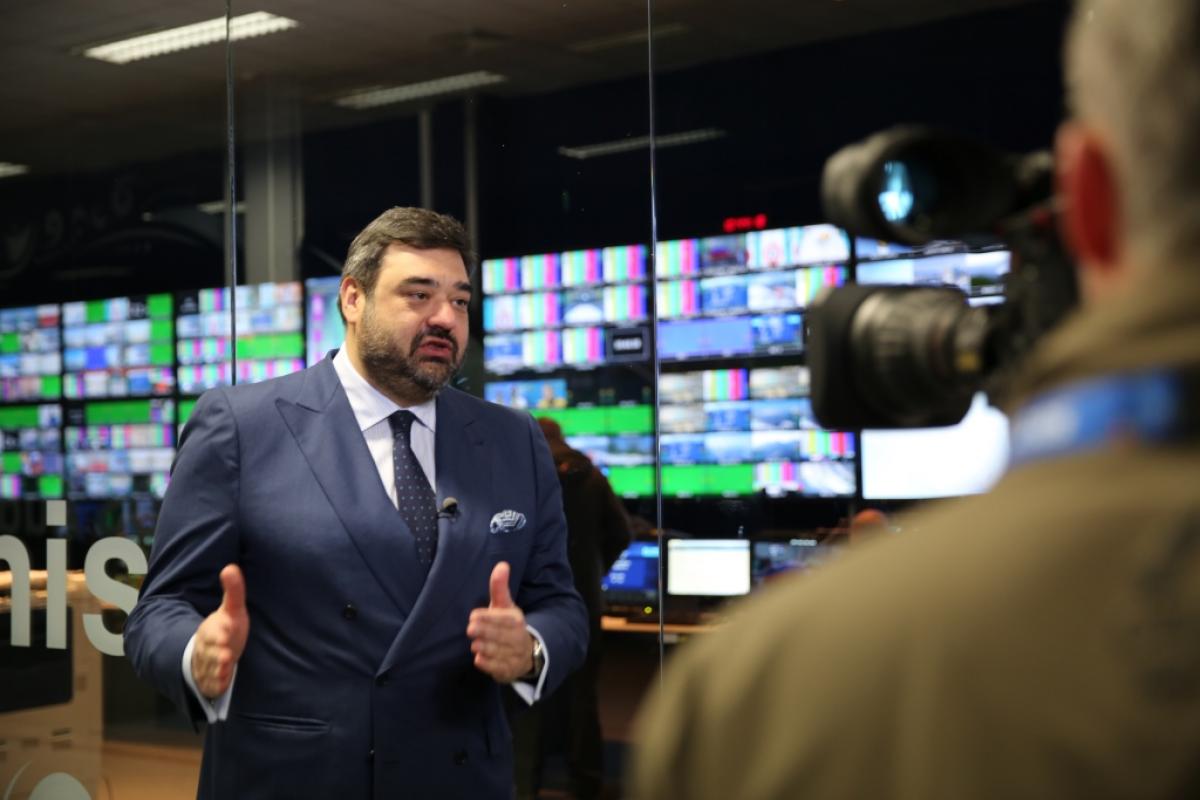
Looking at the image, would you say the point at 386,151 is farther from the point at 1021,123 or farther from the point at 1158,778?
the point at 1158,778

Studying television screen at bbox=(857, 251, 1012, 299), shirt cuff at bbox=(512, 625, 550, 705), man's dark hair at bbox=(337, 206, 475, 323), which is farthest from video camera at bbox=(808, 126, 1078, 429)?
television screen at bbox=(857, 251, 1012, 299)

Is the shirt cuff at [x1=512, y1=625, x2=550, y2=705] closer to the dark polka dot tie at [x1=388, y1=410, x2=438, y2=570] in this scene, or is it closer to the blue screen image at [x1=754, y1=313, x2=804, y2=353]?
the dark polka dot tie at [x1=388, y1=410, x2=438, y2=570]

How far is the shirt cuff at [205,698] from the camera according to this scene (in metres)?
2.01

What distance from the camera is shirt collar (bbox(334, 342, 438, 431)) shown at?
226 cm

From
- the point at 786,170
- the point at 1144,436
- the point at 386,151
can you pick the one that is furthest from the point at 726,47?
the point at 1144,436

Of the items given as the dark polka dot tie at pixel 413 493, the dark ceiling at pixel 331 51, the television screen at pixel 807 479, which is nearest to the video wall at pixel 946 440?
the television screen at pixel 807 479

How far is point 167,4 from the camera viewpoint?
399cm

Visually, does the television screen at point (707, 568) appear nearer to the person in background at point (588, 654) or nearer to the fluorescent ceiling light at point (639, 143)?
the person in background at point (588, 654)

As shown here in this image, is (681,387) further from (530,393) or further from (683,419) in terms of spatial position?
(530,393)

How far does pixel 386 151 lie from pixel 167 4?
85cm

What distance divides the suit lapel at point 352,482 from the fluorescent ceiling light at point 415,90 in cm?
160

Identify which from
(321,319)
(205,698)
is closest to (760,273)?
(321,319)

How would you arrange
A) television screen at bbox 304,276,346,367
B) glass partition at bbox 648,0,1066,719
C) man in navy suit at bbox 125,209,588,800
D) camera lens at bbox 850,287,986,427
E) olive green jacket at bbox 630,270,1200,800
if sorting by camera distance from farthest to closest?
television screen at bbox 304,276,346,367 < glass partition at bbox 648,0,1066,719 < man in navy suit at bbox 125,209,588,800 < camera lens at bbox 850,287,986,427 < olive green jacket at bbox 630,270,1200,800

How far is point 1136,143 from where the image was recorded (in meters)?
0.58
